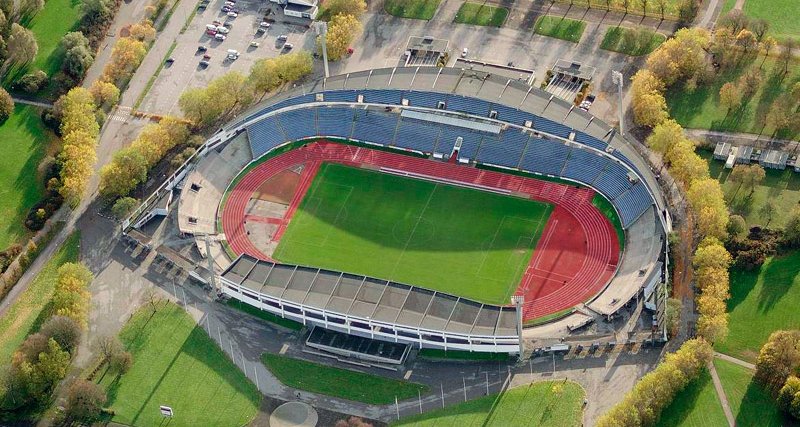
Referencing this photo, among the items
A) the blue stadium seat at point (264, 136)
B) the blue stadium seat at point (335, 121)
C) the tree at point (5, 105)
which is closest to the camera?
the blue stadium seat at point (264, 136)

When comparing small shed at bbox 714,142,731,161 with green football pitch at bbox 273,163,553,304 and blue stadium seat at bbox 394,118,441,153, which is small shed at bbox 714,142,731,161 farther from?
blue stadium seat at bbox 394,118,441,153

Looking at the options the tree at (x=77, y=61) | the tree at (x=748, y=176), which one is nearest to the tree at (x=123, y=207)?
the tree at (x=77, y=61)

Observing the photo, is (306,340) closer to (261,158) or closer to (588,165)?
(261,158)

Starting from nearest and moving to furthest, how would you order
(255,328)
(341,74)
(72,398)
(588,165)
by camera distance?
(72,398) < (255,328) < (588,165) < (341,74)

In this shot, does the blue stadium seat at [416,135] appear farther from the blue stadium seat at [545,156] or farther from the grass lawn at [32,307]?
the grass lawn at [32,307]

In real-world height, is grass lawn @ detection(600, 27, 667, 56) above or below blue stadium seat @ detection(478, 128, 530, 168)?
above

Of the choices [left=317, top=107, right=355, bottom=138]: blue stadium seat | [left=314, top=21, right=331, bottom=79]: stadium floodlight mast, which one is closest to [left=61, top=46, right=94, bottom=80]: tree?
[left=314, top=21, right=331, bottom=79]: stadium floodlight mast

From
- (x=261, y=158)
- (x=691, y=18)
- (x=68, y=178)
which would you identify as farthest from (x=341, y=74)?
(x=691, y=18)
